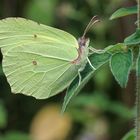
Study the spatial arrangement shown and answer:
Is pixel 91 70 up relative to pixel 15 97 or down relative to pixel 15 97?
up

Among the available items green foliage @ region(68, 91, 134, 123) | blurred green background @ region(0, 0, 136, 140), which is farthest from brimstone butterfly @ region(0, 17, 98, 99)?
green foliage @ region(68, 91, 134, 123)

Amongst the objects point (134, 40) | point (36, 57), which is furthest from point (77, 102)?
point (134, 40)

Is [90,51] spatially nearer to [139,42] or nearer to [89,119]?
[139,42]

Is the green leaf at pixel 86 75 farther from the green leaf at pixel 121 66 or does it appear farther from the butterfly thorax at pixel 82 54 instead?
the butterfly thorax at pixel 82 54

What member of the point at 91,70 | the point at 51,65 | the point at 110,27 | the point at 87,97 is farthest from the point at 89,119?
the point at 91,70

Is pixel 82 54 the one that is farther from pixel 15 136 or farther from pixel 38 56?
pixel 15 136

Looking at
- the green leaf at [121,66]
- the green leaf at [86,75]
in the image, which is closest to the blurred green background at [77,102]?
the green leaf at [86,75]

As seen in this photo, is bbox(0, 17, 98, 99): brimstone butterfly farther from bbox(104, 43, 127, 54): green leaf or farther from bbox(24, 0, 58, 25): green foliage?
bbox(24, 0, 58, 25): green foliage
